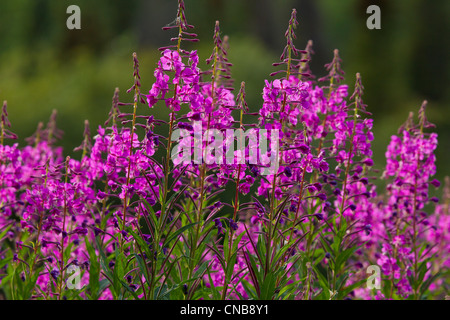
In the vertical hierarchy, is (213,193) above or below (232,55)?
below

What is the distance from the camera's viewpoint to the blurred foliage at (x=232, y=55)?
1231cm

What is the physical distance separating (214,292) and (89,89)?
8.60 meters

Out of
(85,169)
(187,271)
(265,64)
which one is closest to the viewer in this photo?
(187,271)

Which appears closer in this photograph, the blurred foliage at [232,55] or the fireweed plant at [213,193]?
the fireweed plant at [213,193]

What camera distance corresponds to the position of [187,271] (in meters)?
4.66

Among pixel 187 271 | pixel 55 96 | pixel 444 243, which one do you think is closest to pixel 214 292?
pixel 187 271

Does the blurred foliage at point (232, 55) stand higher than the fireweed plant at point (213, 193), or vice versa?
the blurred foliage at point (232, 55)

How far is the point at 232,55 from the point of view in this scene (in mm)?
14461

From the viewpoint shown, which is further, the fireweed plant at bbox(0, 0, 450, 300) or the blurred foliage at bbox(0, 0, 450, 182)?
the blurred foliage at bbox(0, 0, 450, 182)

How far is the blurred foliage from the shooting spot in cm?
1231

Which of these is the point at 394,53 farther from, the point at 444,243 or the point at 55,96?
the point at 444,243

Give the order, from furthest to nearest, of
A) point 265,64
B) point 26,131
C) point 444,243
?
point 265,64 → point 26,131 → point 444,243

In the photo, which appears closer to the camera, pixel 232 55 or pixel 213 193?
pixel 213 193

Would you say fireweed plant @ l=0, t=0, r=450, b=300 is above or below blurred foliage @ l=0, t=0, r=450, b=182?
below
